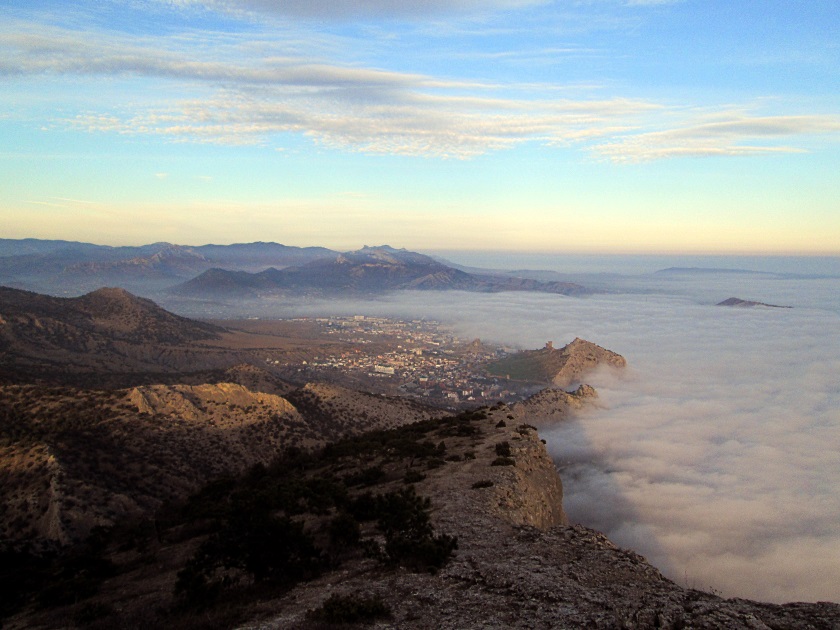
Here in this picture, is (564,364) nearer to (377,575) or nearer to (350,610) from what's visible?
(377,575)

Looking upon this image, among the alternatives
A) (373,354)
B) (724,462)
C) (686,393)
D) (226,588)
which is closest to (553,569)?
(226,588)

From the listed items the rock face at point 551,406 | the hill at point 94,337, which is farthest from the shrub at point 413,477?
the rock face at point 551,406

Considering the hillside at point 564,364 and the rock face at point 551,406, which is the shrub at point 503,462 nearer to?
the rock face at point 551,406

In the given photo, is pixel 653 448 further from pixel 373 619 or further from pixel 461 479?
pixel 373 619

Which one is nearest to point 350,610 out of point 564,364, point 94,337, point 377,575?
point 377,575

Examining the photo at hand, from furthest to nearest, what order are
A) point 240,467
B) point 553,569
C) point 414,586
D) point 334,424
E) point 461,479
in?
1. point 334,424
2. point 240,467
3. point 461,479
4. point 553,569
5. point 414,586

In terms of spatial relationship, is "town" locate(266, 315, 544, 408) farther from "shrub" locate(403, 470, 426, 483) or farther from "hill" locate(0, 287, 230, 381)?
"shrub" locate(403, 470, 426, 483)
